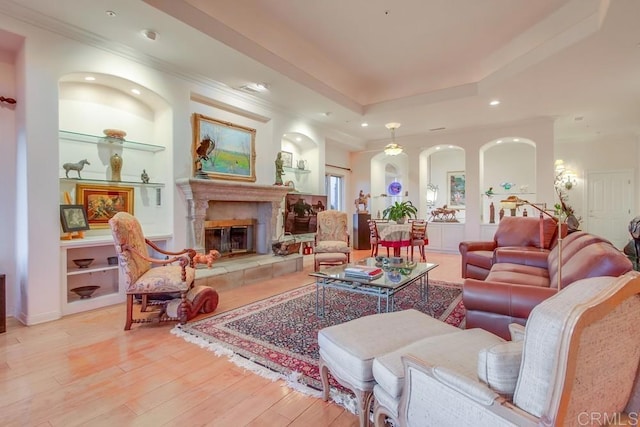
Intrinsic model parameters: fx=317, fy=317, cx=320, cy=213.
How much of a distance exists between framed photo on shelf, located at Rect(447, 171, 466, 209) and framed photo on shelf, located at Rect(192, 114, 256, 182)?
21.7 ft

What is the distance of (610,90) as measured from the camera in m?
5.07

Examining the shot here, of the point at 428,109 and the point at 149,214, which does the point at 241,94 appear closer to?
the point at 149,214

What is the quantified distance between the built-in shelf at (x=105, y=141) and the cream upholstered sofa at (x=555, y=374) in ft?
13.9

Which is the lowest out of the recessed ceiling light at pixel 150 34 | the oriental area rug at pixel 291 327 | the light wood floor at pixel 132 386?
the light wood floor at pixel 132 386

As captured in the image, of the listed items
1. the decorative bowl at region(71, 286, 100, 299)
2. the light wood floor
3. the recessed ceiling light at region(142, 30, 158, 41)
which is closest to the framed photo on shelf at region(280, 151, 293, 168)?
the recessed ceiling light at region(142, 30, 158, 41)

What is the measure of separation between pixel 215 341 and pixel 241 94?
3.95 metres

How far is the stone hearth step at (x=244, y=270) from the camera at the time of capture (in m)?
4.22

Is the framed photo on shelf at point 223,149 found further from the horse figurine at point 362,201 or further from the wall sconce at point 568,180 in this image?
the wall sconce at point 568,180

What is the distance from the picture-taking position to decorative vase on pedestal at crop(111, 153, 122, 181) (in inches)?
156

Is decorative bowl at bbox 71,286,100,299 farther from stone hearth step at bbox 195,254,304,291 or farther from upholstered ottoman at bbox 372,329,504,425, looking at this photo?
upholstered ottoman at bbox 372,329,504,425

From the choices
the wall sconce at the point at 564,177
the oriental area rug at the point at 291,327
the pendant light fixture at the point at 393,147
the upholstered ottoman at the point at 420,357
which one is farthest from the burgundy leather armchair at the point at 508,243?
the wall sconce at the point at 564,177

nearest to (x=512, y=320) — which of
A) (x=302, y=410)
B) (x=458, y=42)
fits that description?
(x=302, y=410)

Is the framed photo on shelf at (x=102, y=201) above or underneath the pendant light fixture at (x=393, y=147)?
underneath

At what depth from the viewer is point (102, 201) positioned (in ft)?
12.8
